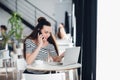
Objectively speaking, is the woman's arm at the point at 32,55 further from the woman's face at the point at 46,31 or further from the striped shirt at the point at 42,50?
the woman's face at the point at 46,31

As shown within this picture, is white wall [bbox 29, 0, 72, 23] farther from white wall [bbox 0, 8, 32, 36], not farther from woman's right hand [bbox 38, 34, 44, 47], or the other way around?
woman's right hand [bbox 38, 34, 44, 47]

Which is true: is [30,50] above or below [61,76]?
above

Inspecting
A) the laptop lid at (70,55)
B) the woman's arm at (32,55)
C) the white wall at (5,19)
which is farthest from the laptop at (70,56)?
the white wall at (5,19)

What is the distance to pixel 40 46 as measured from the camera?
10.2 feet

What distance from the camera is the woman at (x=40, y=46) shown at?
3.08 m

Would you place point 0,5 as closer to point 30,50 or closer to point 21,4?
point 21,4
